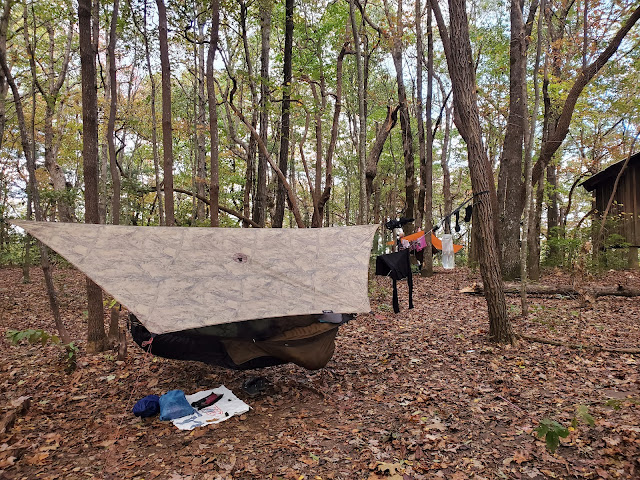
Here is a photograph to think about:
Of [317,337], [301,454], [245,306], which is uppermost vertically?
[245,306]

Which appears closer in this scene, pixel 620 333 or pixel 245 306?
pixel 245 306

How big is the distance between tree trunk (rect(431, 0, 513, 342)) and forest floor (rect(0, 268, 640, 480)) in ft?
1.26

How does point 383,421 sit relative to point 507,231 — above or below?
below

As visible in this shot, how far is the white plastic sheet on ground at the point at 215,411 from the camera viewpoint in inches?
118

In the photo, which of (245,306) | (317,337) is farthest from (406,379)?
(245,306)

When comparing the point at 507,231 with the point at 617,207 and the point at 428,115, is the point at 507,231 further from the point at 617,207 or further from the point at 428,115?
the point at 617,207

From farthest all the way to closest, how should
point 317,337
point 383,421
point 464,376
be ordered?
point 464,376 < point 317,337 < point 383,421

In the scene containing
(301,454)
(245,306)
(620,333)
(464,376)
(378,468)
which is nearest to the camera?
(378,468)

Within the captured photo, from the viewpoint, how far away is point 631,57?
9156mm

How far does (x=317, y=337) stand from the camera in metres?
3.44

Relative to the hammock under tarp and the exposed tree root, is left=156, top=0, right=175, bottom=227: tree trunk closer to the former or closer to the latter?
the hammock under tarp

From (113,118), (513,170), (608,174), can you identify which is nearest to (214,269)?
(113,118)

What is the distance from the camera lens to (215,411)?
3.18m

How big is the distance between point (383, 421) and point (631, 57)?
1100 cm
